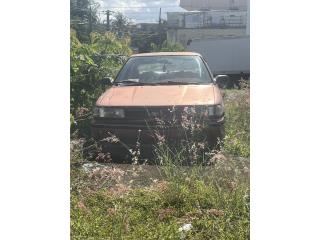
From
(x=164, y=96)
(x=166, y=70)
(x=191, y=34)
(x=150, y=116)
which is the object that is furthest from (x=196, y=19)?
(x=150, y=116)

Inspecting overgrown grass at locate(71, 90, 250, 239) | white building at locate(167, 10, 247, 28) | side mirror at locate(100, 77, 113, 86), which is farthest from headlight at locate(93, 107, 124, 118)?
white building at locate(167, 10, 247, 28)

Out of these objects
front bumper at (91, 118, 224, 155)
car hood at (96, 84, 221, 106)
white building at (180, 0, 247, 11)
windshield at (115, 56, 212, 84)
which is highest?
white building at (180, 0, 247, 11)

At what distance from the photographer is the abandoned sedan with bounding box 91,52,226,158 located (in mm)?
3057

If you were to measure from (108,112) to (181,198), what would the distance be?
2.46 ft

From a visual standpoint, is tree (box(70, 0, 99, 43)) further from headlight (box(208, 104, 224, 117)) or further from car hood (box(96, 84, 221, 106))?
headlight (box(208, 104, 224, 117))

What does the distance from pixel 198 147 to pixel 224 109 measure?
30 centimetres

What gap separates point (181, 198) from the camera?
9.98 feet

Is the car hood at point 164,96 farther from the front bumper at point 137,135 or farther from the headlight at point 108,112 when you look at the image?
the front bumper at point 137,135

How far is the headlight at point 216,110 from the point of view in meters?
3.05

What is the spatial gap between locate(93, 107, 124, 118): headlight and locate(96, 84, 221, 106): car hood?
0.03 m

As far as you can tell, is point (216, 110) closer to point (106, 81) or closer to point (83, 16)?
point (106, 81)
